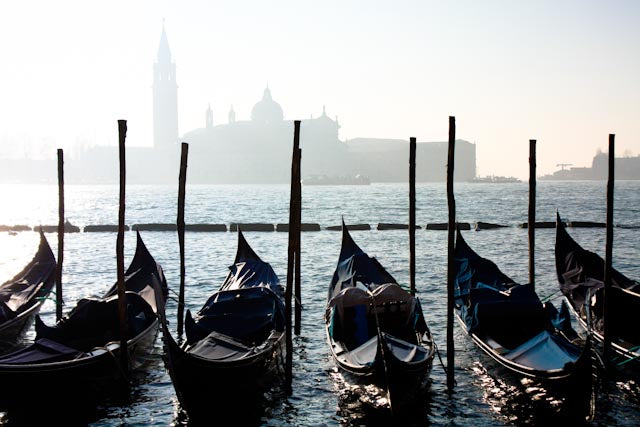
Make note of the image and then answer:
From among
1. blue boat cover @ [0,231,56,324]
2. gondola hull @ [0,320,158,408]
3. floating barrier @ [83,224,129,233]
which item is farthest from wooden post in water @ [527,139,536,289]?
floating barrier @ [83,224,129,233]

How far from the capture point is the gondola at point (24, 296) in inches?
509

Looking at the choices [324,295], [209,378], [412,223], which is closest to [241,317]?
[209,378]

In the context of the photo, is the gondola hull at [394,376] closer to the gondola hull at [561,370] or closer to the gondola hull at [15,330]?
the gondola hull at [561,370]

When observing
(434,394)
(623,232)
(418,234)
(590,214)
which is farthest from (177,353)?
(590,214)

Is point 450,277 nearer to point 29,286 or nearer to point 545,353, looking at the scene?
point 545,353

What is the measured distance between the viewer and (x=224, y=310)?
12.0m

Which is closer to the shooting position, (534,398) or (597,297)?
(534,398)

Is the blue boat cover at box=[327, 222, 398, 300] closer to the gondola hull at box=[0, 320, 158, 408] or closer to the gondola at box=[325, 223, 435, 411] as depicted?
the gondola at box=[325, 223, 435, 411]

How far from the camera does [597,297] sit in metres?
12.3

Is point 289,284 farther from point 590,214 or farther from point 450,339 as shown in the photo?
point 590,214

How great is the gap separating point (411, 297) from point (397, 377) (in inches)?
104

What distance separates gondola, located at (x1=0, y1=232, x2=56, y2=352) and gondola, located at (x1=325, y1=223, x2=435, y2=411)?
519 cm

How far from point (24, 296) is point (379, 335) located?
26.1 ft

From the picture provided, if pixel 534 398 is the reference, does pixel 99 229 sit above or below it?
above
